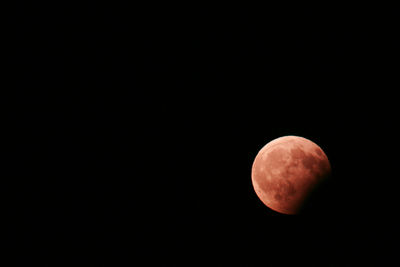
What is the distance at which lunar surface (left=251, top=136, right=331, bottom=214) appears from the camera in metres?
3.56

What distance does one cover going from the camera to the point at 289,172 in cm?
358

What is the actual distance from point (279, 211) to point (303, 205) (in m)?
0.38

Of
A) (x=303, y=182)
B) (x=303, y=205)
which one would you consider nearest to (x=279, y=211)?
(x=303, y=205)

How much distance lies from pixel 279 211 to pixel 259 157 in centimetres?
86

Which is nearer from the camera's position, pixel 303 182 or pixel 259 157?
pixel 303 182

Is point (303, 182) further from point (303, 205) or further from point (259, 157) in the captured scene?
point (259, 157)

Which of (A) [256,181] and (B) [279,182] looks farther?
(A) [256,181]

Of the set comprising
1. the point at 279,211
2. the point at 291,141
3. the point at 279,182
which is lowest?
the point at 279,211

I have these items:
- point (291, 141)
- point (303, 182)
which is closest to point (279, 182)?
point (303, 182)

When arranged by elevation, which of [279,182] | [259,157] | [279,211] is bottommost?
[279,211]

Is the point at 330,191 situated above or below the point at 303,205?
above

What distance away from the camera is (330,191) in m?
3.74

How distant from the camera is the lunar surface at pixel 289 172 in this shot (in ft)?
11.7

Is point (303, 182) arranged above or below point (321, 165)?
below
